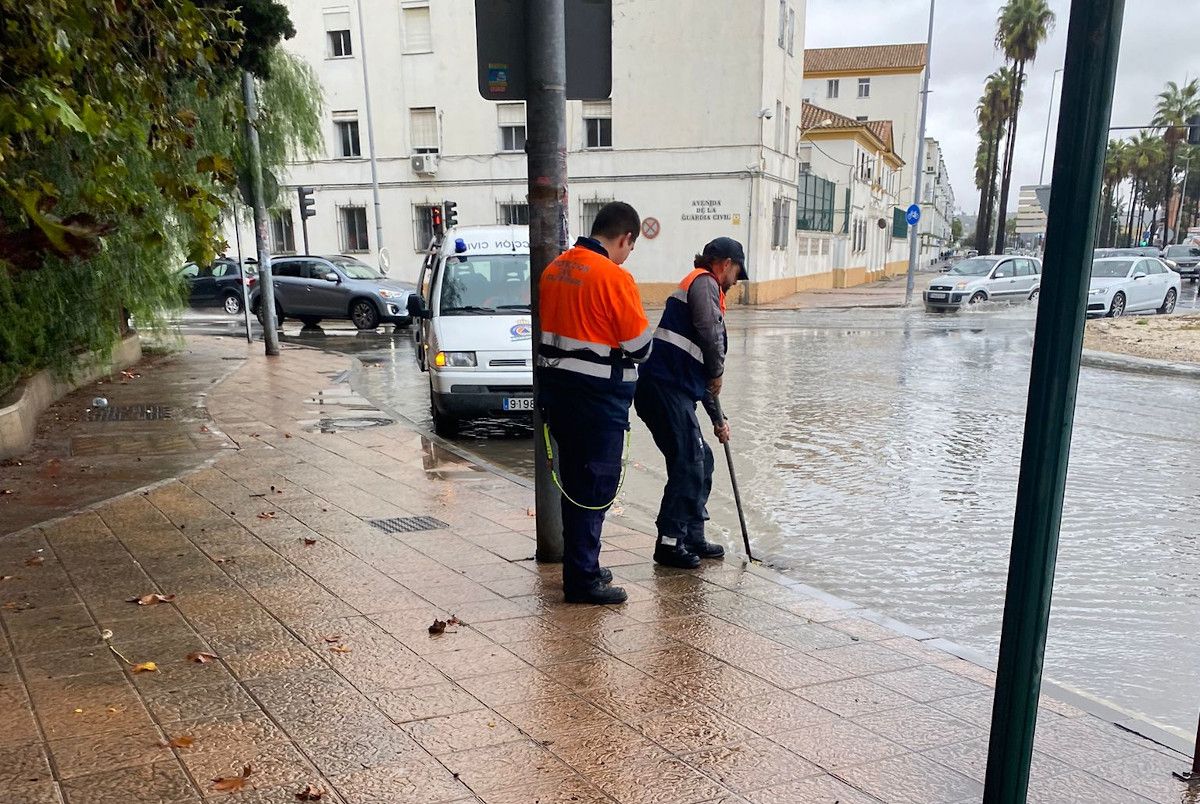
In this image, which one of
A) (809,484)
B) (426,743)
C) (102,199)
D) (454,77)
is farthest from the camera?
(454,77)

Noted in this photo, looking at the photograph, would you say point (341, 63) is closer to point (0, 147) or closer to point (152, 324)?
point (152, 324)

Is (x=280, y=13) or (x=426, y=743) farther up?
(x=280, y=13)

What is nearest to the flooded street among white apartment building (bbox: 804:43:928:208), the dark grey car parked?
the dark grey car parked

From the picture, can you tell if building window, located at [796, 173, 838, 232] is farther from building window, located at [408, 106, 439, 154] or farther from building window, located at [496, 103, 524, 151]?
building window, located at [408, 106, 439, 154]

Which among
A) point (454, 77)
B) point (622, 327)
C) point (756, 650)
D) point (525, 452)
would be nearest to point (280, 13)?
point (525, 452)

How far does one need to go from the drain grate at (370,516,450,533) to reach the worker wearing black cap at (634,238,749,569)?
169 cm

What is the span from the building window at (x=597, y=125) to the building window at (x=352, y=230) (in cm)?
909

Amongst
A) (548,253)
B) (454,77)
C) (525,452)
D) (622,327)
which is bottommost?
(525,452)

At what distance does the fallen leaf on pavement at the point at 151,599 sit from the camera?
455 cm

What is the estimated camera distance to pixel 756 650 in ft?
13.6

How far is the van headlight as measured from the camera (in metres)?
9.48

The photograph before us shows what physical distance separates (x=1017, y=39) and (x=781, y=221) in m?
25.8

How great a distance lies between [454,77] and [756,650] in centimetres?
3130

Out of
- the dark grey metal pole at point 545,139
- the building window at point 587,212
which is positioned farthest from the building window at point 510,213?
the dark grey metal pole at point 545,139
